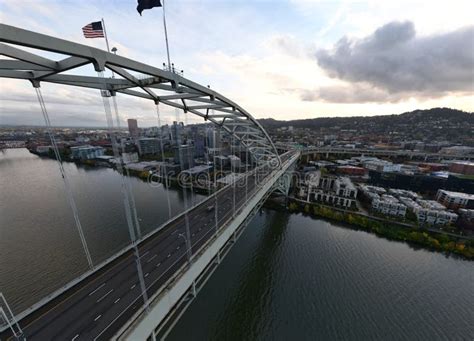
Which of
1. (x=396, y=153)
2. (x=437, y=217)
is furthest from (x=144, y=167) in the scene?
(x=396, y=153)

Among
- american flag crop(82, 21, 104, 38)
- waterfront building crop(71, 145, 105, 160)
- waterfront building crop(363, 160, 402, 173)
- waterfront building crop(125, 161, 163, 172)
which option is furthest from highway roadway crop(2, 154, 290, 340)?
waterfront building crop(71, 145, 105, 160)

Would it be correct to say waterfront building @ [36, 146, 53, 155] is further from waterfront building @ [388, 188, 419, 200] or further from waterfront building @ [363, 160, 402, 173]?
waterfront building @ [363, 160, 402, 173]

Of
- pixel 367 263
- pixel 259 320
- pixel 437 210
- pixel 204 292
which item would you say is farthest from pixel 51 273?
pixel 437 210

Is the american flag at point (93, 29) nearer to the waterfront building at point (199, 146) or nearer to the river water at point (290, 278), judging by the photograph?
the river water at point (290, 278)

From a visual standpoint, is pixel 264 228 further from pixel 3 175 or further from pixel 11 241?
pixel 3 175

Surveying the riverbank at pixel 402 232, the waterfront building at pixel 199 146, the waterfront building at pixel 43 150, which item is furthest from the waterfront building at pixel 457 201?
the waterfront building at pixel 43 150
